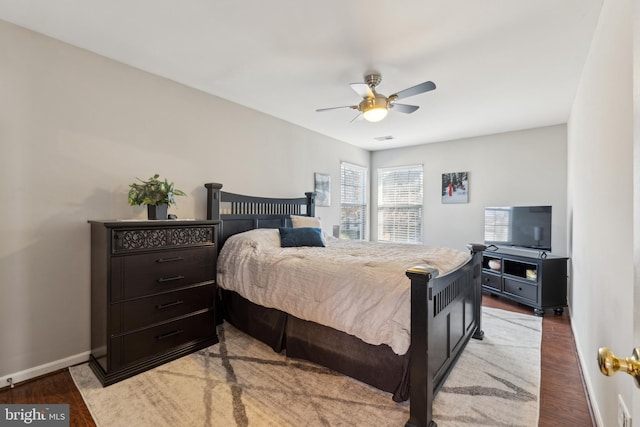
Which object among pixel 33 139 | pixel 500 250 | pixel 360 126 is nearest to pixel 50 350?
pixel 33 139

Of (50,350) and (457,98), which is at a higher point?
(457,98)

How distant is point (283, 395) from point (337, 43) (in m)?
2.58

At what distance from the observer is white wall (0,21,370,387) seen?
2127mm

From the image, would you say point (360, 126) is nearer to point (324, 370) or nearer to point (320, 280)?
point (320, 280)

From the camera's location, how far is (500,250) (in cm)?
434

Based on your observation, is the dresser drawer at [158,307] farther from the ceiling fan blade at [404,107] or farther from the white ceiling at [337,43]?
the ceiling fan blade at [404,107]

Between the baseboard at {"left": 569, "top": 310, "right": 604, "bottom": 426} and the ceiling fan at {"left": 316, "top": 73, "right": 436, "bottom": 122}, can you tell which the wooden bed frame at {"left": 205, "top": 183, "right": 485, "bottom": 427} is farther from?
the ceiling fan at {"left": 316, "top": 73, "right": 436, "bottom": 122}

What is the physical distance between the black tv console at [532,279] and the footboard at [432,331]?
1.83 meters

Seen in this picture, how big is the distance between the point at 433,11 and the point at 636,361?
2.10m

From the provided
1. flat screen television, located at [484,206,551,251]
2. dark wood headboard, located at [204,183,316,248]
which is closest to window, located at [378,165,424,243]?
flat screen television, located at [484,206,551,251]

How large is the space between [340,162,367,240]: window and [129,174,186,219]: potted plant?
3405mm

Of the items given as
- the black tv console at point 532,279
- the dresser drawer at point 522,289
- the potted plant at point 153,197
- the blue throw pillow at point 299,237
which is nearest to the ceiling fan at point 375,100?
the blue throw pillow at point 299,237

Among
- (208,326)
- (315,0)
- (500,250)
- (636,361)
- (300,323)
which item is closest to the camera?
(636,361)

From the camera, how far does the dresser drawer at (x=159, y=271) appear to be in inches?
86.1
